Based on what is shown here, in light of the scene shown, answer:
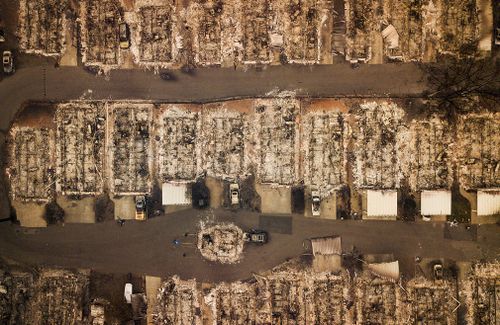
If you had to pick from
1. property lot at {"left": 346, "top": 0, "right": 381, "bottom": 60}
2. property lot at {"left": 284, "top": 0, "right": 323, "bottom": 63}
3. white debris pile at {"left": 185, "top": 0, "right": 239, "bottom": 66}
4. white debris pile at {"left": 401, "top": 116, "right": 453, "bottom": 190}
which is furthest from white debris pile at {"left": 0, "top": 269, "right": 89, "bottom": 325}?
property lot at {"left": 346, "top": 0, "right": 381, "bottom": 60}

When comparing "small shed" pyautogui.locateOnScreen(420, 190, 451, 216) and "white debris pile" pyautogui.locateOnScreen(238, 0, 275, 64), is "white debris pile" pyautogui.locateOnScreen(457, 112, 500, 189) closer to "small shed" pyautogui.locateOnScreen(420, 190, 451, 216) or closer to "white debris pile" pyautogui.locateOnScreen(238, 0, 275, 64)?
"small shed" pyautogui.locateOnScreen(420, 190, 451, 216)

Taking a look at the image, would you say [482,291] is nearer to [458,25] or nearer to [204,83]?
[458,25]

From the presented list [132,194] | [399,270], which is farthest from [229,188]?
[399,270]

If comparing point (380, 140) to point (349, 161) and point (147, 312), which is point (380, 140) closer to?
point (349, 161)

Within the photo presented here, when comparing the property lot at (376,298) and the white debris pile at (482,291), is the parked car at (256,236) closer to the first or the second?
the property lot at (376,298)

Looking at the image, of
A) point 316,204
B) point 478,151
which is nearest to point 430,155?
point 478,151
